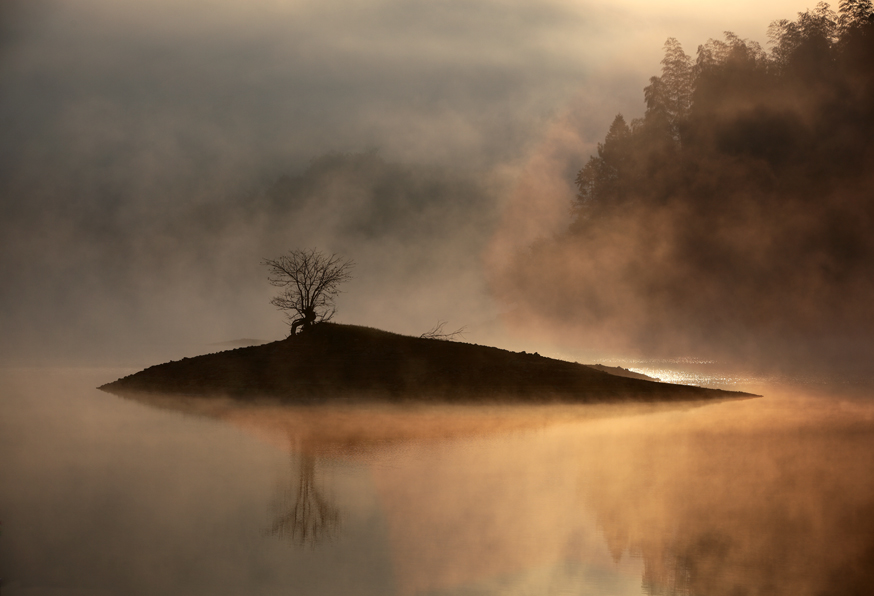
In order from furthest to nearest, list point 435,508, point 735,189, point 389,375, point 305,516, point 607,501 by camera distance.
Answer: point 735,189, point 389,375, point 607,501, point 435,508, point 305,516

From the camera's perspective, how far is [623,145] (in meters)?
86.4

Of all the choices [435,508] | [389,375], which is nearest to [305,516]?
[435,508]

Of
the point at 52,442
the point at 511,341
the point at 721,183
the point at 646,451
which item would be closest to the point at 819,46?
the point at 721,183

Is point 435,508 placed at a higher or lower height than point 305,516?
higher

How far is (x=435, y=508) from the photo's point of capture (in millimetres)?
14703

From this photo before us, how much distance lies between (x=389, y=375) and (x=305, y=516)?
22.2 meters

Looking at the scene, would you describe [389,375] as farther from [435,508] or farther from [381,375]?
[435,508]

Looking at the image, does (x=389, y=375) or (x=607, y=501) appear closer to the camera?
(x=607, y=501)

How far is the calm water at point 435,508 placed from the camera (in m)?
11.0

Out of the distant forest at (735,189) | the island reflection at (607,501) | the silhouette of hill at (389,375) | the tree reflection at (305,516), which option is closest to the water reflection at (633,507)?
the island reflection at (607,501)

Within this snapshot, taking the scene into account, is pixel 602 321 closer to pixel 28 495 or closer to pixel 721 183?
pixel 721 183

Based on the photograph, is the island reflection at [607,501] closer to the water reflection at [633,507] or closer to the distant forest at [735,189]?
the water reflection at [633,507]

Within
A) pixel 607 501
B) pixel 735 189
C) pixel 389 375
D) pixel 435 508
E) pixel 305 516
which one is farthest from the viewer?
pixel 735 189

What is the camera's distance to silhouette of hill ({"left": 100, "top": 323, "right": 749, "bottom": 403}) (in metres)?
35.2
